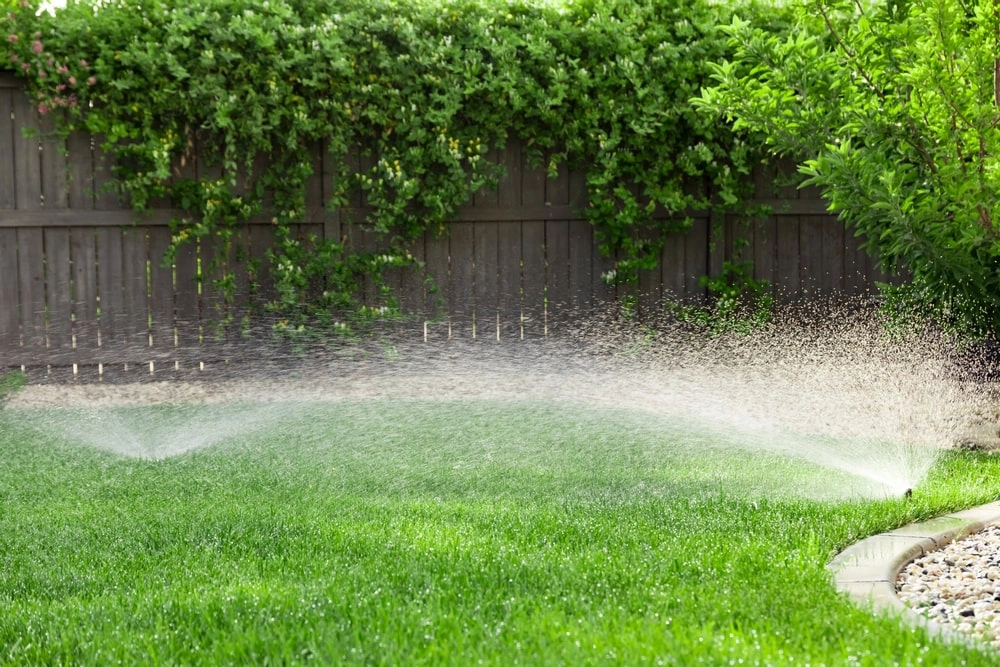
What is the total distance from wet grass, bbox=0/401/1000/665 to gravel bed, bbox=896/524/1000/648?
0.86 feet

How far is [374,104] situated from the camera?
8.64 metres

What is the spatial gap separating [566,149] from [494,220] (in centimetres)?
80

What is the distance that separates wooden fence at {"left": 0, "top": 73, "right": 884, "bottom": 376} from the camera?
8414 millimetres

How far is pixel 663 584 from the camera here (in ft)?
11.2

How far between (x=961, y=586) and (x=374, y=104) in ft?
20.1

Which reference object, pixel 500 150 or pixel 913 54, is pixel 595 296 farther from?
pixel 913 54

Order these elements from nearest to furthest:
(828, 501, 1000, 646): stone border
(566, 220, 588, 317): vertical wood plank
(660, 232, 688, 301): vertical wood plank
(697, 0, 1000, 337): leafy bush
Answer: (828, 501, 1000, 646): stone border < (697, 0, 1000, 337): leafy bush < (566, 220, 588, 317): vertical wood plank < (660, 232, 688, 301): vertical wood plank

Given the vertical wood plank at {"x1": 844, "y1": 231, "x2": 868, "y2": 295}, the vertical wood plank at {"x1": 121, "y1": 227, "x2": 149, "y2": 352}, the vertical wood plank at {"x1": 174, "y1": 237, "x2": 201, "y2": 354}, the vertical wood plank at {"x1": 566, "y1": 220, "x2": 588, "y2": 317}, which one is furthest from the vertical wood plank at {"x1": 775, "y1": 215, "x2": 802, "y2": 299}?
the vertical wood plank at {"x1": 121, "y1": 227, "x2": 149, "y2": 352}

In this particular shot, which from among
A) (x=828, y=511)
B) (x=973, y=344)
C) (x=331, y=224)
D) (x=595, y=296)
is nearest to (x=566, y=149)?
(x=595, y=296)

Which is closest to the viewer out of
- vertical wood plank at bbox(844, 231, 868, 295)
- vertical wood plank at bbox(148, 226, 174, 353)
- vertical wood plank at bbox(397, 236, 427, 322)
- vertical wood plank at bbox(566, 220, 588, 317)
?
vertical wood plank at bbox(148, 226, 174, 353)

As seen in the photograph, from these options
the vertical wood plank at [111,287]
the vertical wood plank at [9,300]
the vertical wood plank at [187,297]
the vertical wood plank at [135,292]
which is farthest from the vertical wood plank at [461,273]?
the vertical wood plank at [9,300]

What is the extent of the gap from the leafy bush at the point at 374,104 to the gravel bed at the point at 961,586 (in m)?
5.32

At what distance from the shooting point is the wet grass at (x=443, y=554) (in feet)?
9.46

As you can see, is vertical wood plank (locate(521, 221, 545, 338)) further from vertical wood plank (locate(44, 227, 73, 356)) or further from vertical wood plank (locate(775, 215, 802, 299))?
vertical wood plank (locate(44, 227, 73, 356))
